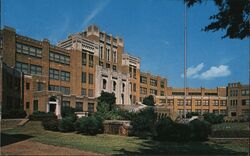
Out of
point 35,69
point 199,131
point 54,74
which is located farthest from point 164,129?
point 54,74

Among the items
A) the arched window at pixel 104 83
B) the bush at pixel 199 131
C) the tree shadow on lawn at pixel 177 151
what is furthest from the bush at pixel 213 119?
the tree shadow on lawn at pixel 177 151

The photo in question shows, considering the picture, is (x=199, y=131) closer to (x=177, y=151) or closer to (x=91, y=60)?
(x=177, y=151)

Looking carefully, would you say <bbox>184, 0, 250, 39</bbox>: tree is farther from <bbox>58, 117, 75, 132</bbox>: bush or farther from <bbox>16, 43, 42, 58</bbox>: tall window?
<bbox>16, 43, 42, 58</bbox>: tall window

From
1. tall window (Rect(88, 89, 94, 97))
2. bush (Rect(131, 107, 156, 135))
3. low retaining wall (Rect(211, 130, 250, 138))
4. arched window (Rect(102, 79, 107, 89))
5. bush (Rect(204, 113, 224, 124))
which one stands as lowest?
bush (Rect(204, 113, 224, 124))

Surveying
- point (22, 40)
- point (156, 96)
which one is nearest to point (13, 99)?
point (22, 40)

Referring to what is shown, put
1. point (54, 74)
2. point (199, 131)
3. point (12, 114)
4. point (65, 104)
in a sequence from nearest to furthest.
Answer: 1. point (199, 131)
2. point (12, 114)
3. point (65, 104)
4. point (54, 74)

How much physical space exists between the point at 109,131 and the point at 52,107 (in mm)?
28808

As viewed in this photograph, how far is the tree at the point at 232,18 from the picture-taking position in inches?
559

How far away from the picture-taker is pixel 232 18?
14.6m

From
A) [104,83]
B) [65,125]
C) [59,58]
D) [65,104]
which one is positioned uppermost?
[59,58]

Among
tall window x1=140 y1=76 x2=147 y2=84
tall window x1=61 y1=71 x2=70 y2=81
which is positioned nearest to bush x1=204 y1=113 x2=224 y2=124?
tall window x1=61 y1=71 x2=70 y2=81

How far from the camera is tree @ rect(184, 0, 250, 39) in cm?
1419

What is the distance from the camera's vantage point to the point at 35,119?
45250mm

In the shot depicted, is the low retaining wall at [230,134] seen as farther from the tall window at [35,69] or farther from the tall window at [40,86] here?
the tall window at [35,69]
